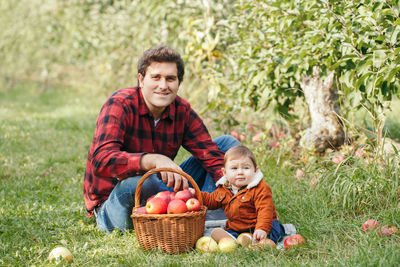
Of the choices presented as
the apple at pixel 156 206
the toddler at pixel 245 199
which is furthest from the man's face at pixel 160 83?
the apple at pixel 156 206

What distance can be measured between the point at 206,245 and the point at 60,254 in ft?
2.53

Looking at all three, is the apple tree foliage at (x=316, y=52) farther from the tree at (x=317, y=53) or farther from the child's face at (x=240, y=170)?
the child's face at (x=240, y=170)

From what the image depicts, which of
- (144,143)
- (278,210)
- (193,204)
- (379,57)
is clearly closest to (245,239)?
(193,204)

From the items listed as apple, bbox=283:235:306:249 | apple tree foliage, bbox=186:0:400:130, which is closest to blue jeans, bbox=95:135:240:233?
apple, bbox=283:235:306:249

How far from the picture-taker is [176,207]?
2.46 metres

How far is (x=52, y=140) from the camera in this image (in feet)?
19.4

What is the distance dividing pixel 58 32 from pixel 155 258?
875 centimetres

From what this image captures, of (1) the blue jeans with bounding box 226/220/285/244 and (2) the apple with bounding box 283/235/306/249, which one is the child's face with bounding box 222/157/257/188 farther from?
(2) the apple with bounding box 283/235/306/249

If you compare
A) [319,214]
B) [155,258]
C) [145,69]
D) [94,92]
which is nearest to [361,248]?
[319,214]

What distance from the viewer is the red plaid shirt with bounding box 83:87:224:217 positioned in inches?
104

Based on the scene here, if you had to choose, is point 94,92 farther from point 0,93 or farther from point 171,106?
point 171,106

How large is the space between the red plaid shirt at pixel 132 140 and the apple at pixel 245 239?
57 centimetres

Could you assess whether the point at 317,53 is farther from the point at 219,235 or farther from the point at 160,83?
the point at 219,235

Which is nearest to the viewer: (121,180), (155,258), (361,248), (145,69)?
(361,248)
